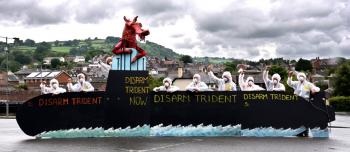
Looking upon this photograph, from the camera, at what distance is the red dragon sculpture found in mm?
20516

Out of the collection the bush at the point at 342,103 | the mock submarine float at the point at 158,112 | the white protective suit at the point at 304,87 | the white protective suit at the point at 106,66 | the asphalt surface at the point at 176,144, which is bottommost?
the bush at the point at 342,103

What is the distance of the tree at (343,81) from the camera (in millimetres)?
86350

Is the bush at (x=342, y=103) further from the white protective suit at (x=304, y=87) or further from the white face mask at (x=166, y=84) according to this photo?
the white face mask at (x=166, y=84)

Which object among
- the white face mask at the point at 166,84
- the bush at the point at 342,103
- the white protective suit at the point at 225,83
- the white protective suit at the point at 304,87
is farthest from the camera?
the bush at the point at 342,103

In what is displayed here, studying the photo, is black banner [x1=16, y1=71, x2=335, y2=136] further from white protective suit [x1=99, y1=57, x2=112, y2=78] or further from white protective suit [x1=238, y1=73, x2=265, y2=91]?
white protective suit [x1=99, y1=57, x2=112, y2=78]

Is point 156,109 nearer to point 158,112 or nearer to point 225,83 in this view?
point 158,112

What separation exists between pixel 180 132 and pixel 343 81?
2787 inches

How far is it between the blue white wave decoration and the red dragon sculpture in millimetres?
2563

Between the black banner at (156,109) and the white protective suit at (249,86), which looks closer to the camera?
the black banner at (156,109)

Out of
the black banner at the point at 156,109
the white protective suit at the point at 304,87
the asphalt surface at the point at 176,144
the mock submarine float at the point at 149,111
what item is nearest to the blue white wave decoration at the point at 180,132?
the mock submarine float at the point at 149,111

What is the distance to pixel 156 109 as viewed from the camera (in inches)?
816

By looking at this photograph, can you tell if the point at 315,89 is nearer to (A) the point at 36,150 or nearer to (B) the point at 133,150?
(B) the point at 133,150

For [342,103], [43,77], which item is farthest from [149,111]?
[43,77]

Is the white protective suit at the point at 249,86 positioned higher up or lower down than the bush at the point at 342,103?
higher up
